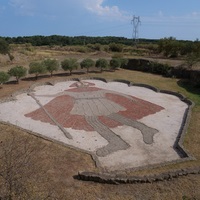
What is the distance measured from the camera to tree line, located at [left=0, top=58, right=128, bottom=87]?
3061 cm

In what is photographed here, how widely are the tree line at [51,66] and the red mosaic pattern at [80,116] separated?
7045mm

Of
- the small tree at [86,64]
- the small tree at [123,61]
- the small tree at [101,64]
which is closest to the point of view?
the small tree at [86,64]

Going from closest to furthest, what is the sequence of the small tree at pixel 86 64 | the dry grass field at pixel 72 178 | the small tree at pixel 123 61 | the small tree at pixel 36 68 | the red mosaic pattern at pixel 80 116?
the dry grass field at pixel 72 178 → the red mosaic pattern at pixel 80 116 → the small tree at pixel 36 68 → the small tree at pixel 86 64 → the small tree at pixel 123 61

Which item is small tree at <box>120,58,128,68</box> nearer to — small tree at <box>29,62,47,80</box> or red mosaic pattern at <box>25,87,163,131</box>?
small tree at <box>29,62,47,80</box>

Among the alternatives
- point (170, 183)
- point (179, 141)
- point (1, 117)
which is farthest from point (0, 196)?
point (1, 117)

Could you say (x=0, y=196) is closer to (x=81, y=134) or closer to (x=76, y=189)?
(x=76, y=189)

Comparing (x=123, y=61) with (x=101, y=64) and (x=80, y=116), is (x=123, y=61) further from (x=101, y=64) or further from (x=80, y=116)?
(x=80, y=116)

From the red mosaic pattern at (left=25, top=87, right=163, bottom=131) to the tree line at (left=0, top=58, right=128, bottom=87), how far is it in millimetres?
7045

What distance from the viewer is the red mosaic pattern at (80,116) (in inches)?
800

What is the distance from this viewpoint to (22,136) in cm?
1736

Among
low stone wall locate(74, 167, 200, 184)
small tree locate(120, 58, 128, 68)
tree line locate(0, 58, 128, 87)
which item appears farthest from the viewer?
small tree locate(120, 58, 128, 68)

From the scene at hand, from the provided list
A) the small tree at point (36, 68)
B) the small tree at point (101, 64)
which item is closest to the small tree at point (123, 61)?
the small tree at point (101, 64)

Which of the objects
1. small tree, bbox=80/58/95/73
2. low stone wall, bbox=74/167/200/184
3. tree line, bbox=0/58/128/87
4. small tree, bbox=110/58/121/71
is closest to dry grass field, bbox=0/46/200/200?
low stone wall, bbox=74/167/200/184

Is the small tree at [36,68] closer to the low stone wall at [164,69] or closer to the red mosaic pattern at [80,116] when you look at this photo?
the red mosaic pattern at [80,116]
